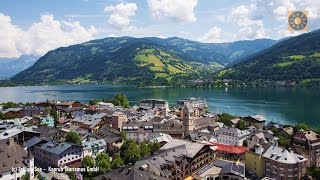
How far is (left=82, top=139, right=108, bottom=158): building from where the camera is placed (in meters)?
55.4

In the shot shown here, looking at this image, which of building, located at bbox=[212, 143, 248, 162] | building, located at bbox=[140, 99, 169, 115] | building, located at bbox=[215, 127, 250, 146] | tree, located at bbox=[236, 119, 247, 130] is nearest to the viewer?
building, located at bbox=[212, 143, 248, 162]

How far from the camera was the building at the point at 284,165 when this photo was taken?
1849 inches

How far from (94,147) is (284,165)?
2855cm

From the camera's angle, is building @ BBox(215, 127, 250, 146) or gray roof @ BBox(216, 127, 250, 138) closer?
building @ BBox(215, 127, 250, 146)

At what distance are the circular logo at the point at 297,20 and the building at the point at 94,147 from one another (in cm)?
3633

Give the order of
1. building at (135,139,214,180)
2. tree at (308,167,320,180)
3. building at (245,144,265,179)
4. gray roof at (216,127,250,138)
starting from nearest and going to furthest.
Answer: building at (135,139,214,180)
tree at (308,167,320,180)
building at (245,144,265,179)
gray roof at (216,127,250,138)

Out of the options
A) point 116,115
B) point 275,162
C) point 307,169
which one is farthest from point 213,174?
point 116,115

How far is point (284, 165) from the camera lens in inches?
1855

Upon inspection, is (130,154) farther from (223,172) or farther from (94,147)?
(223,172)

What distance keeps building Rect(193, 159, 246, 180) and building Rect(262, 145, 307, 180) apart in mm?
4482

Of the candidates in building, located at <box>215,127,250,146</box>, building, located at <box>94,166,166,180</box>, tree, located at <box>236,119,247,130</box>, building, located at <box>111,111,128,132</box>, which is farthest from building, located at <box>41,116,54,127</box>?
building, located at <box>94,166,166,180</box>

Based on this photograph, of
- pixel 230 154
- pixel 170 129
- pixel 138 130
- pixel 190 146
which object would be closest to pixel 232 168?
pixel 190 146

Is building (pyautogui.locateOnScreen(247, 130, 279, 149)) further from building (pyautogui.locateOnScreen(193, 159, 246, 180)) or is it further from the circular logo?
the circular logo

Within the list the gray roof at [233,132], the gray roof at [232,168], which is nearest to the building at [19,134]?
the gray roof at [232,168]
